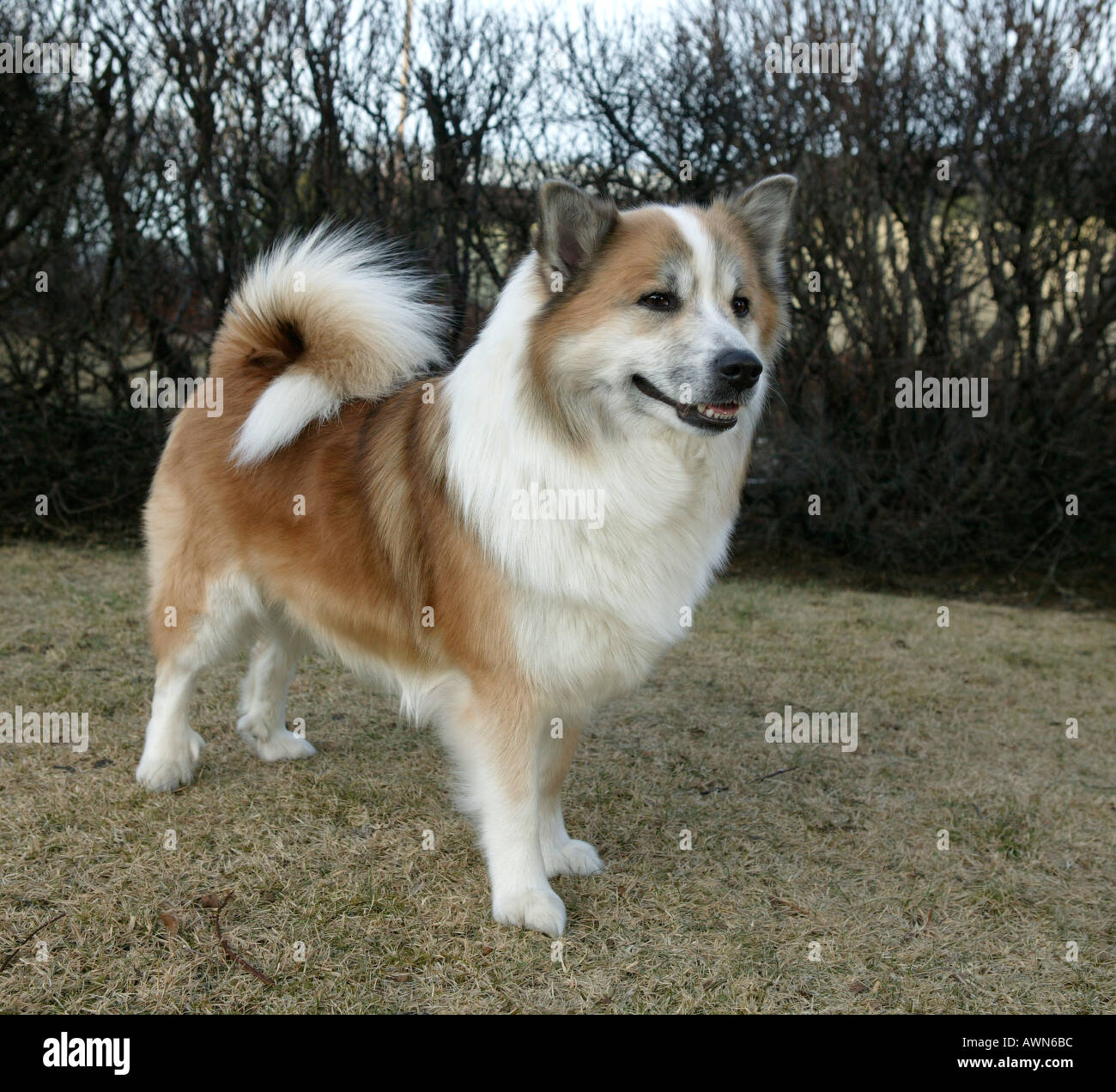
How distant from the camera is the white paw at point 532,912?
95.5 inches

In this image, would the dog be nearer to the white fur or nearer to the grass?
the white fur

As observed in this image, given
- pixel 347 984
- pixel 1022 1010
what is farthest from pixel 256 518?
pixel 1022 1010

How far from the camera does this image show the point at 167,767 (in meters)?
3.11

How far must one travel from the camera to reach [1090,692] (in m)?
4.74

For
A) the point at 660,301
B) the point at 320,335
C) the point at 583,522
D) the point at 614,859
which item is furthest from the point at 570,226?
the point at 614,859

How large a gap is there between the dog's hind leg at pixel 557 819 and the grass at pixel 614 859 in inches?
2.1

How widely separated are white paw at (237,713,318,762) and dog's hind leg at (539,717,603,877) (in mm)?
1077

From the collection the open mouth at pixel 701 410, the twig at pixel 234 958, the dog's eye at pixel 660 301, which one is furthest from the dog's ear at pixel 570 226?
the twig at pixel 234 958

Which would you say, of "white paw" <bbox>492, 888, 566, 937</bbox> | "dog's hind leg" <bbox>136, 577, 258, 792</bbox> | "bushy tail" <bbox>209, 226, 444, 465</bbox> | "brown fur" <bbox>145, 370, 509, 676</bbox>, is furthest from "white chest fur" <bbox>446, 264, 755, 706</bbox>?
"dog's hind leg" <bbox>136, 577, 258, 792</bbox>

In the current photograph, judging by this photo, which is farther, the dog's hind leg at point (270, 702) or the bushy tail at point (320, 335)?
the dog's hind leg at point (270, 702)

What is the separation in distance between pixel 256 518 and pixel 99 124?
4570 mm

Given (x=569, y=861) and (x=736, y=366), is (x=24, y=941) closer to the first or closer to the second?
(x=569, y=861)

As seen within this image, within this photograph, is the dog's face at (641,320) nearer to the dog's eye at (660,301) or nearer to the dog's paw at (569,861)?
the dog's eye at (660,301)

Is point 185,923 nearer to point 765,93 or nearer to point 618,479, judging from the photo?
point 618,479
